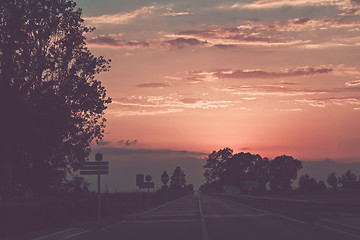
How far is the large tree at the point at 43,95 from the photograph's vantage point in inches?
1190

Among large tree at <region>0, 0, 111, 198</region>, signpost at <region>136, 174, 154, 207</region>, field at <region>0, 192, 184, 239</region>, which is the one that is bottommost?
field at <region>0, 192, 184, 239</region>

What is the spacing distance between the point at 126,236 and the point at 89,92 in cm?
1551

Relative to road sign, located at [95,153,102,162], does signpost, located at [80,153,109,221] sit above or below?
below

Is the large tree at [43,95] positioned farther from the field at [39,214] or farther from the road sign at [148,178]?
the road sign at [148,178]

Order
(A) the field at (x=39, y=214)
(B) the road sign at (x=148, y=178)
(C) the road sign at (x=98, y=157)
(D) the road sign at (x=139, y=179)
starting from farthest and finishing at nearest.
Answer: (B) the road sign at (x=148, y=178), (D) the road sign at (x=139, y=179), (C) the road sign at (x=98, y=157), (A) the field at (x=39, y=214)

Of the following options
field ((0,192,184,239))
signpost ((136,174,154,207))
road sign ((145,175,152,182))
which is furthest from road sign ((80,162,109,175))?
road sign ((145,175,152,182))

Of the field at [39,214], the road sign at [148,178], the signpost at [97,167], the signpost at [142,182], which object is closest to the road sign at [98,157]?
the signpost at [97,167]

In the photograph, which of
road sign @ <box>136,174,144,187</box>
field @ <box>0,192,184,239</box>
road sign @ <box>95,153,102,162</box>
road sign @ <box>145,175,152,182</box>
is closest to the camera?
field @ <box>0,192,184,239</box>

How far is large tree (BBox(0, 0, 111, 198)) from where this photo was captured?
30.2 metres

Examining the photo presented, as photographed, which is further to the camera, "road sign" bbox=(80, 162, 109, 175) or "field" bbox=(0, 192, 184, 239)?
"road sign" bbox=(80, 162, 109, 175)

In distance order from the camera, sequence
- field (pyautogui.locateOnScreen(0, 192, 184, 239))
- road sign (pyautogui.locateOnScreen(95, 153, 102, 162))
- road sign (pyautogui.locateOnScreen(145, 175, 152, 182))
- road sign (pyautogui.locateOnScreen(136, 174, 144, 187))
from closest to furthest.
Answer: field (pyautogui.locateOnScreen(0, 192, 184, 239)), road sign (pyautogui.locateOnScreen(95, 153, 102, 162)), road sign (pyautogui.locateOnScreen(136, 174, 144, 187)), road sign (pyautogui.locateOnScreen(145, 175, 152, 182))

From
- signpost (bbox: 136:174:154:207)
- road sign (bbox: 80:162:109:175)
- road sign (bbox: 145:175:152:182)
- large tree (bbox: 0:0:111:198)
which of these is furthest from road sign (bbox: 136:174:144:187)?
road sign (bbox: 80:162:109:175)

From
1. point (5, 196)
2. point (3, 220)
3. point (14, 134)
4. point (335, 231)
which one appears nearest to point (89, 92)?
point (14, 134)

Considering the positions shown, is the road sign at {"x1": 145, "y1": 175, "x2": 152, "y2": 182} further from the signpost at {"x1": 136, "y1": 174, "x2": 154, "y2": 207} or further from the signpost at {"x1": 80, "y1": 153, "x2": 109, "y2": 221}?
the signpost at {"x1": 80, "y1": 153, "x2": 109, "y2": 221}
